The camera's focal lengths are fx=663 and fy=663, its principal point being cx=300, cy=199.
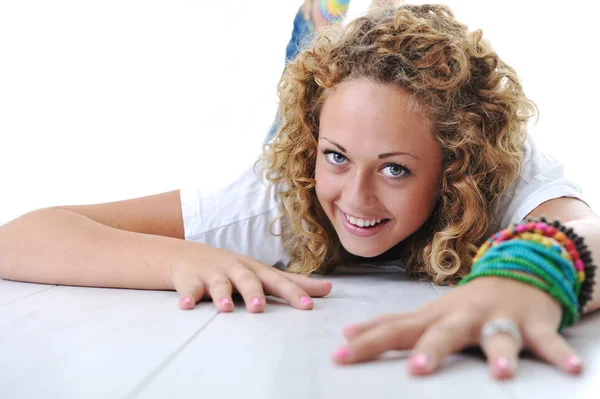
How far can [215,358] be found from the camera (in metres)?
0.81

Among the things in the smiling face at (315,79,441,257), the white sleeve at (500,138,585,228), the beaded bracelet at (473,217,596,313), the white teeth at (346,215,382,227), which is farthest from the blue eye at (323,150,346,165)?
the beaded bracelet at (473,217,596,313)

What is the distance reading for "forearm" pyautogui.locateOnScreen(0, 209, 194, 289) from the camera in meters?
1.30

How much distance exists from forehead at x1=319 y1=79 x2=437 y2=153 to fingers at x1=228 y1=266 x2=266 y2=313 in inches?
12.9

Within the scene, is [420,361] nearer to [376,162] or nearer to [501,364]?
[501,364]

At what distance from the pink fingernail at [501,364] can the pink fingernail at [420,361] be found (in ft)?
0.24

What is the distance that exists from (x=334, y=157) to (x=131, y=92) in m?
1.96

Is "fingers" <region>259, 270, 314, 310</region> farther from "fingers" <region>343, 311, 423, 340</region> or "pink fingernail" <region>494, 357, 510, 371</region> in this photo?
"pink fingernail" <region>494, 357, 510, 371</region>

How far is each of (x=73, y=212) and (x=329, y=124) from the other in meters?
0.61

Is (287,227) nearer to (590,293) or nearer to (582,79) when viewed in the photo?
(590,293)

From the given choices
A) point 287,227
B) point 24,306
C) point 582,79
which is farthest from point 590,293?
point 582,79

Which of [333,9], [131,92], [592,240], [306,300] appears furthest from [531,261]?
[131,92]

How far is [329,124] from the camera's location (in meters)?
1.35

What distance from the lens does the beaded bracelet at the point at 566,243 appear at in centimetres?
89

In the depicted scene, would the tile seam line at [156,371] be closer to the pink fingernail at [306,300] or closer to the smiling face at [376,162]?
the pink fingernail at [306,300]
